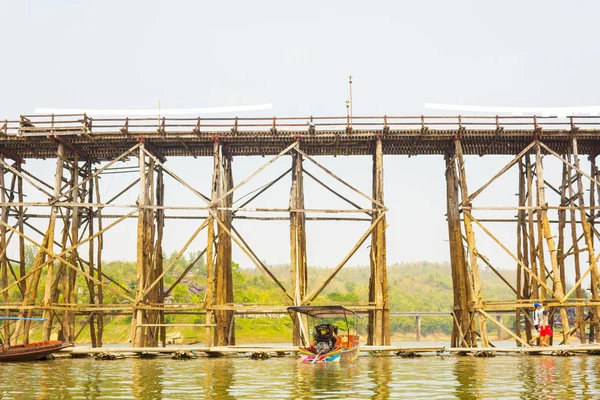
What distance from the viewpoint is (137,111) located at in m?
28.2

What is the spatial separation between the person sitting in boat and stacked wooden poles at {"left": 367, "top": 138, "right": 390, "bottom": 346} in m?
2.95

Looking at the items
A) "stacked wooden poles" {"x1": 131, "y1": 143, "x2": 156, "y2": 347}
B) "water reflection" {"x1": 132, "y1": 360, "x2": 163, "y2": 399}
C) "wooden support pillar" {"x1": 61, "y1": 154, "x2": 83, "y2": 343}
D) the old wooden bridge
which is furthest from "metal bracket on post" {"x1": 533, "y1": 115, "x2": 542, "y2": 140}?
"wooden support pillar" {"x1": 61, "y1": 154, "x2": 83, "y2": 343}

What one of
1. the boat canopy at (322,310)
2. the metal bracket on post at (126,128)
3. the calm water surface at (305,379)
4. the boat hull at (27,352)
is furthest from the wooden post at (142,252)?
the boat canopy at (322,310)

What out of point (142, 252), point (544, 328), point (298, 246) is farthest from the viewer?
point (142, 252)

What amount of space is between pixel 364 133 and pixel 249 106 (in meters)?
5.11

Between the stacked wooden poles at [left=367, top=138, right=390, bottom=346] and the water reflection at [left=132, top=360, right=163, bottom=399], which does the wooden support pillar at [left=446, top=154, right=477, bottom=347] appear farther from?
the water reflection at [left=132, top=360, right=163, bottom=399]

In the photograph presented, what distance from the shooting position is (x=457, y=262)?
27891 millimetres

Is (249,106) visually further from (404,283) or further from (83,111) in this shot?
(404,283)

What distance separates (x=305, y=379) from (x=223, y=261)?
11427mm

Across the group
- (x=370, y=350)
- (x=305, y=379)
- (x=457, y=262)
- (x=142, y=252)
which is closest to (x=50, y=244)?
(x=142, y=252)

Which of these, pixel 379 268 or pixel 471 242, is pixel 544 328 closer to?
pixel 471 242

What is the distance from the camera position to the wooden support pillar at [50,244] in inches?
1027

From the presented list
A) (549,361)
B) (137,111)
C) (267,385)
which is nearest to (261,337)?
(137,111)

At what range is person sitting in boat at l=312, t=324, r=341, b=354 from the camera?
22406 millimetres
